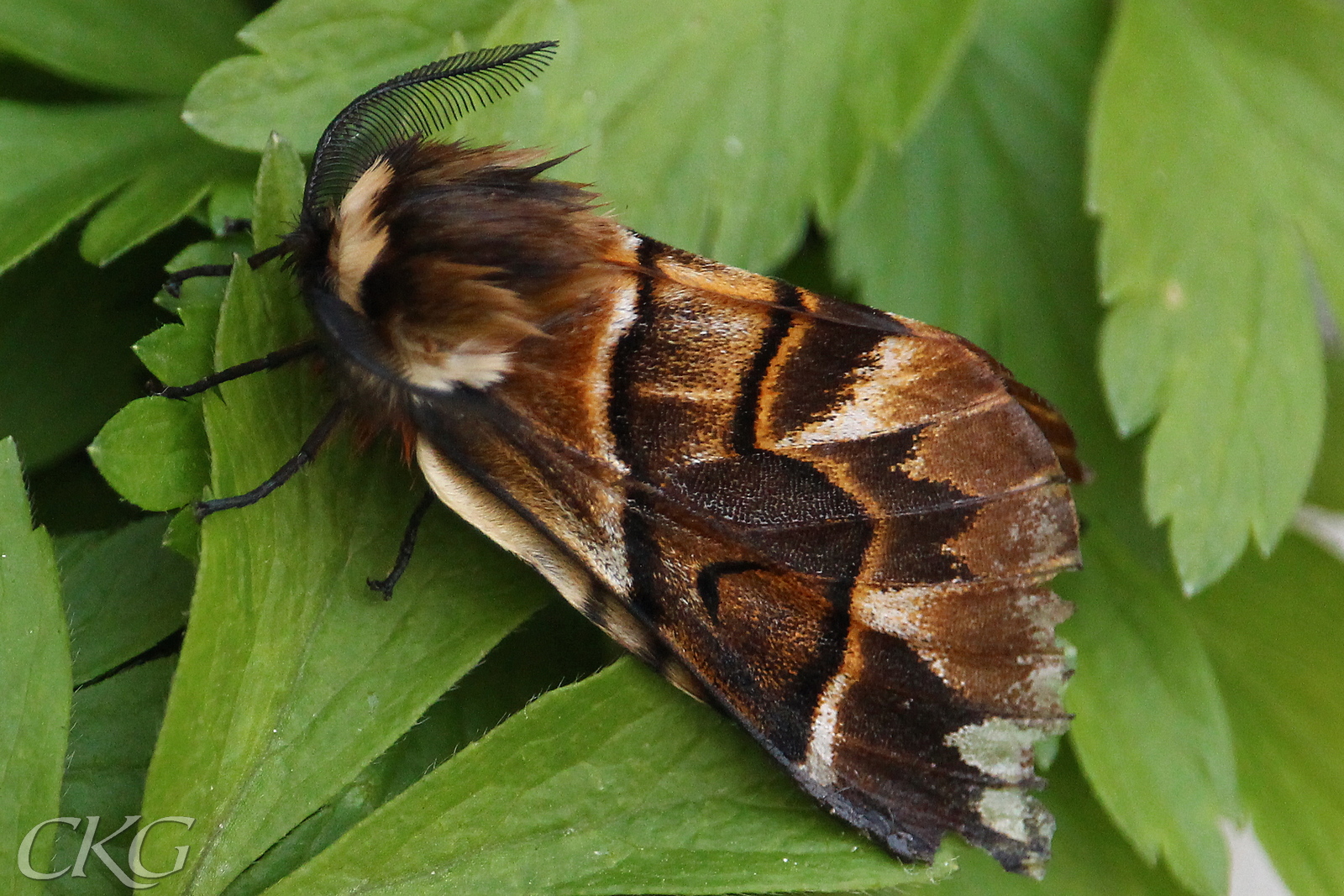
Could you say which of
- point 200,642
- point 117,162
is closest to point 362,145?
point 117,162

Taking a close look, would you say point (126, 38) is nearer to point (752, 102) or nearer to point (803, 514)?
point (752, 102)

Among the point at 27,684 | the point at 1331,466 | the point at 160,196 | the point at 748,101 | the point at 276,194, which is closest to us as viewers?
the point at 27,684

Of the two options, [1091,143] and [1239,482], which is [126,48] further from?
[1239,482]

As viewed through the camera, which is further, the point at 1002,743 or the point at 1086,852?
the point at 1086,852

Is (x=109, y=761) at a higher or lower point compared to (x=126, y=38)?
lower

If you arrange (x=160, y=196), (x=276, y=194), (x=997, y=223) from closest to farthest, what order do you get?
(x=276, y=194) < (x=160, y=196) < (x=997, y=223)

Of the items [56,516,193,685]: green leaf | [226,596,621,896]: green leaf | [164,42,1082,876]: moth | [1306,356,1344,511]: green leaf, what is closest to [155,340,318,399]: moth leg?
[164,42,1082,876]: moth

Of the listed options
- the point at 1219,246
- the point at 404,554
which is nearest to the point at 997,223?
the point at 1219,246
